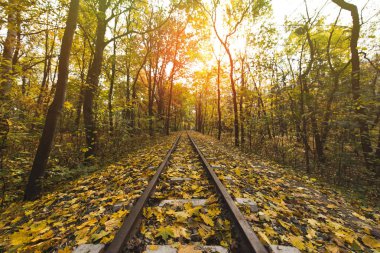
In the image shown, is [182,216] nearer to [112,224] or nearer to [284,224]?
[112,224]

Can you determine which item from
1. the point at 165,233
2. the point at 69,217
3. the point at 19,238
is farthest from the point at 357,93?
the point at 19,238

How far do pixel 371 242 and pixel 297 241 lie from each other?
46.8 inches

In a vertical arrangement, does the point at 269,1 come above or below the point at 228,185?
above

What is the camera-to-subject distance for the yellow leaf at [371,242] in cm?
238

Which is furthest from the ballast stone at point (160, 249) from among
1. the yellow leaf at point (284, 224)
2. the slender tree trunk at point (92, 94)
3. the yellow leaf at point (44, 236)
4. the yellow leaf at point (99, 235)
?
the slender tree trunk at point (92, 94)

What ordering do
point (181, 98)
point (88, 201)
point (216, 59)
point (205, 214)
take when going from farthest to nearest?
point (181, 98) < point (216, 59) < point (88, 201) < point (205, 214)

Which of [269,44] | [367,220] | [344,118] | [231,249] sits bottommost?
[367,220]

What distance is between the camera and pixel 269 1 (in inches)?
490

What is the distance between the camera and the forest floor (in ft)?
7.44

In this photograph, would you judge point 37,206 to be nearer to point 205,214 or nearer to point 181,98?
point 205,214

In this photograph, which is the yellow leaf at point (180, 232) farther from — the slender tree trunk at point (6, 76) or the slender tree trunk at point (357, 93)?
the slender tree trunk at point (357, 93)

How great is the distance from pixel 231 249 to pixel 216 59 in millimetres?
17505

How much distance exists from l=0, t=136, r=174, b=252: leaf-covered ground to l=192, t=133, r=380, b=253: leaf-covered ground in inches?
80.8

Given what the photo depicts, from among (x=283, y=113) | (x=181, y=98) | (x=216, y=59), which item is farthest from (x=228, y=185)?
(x=181, y=98)
